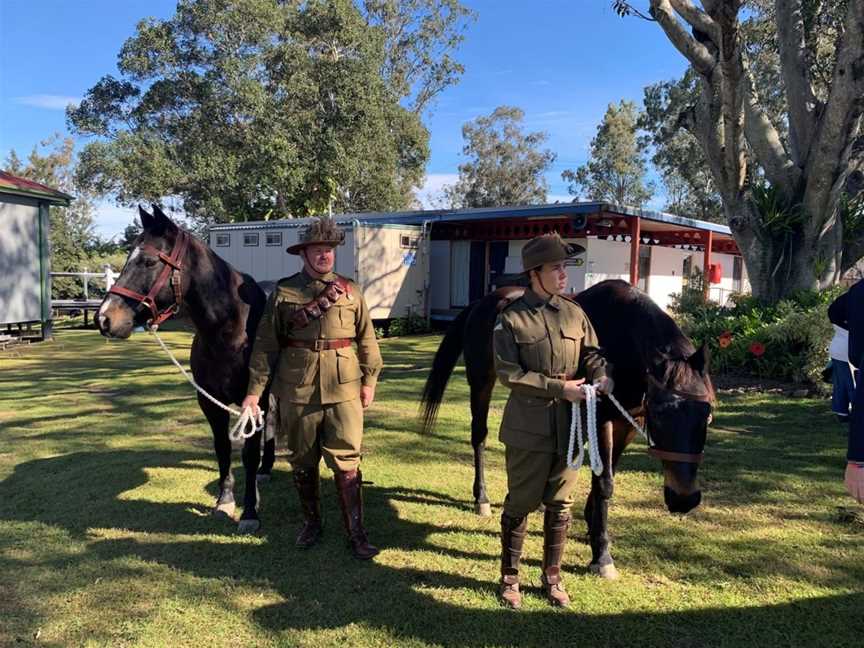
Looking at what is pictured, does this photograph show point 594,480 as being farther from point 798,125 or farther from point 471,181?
point 471,181

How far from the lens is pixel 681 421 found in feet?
8.79

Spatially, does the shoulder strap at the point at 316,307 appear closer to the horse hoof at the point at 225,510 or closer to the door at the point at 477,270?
the horse hoof at the point at 225,510

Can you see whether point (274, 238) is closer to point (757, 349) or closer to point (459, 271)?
point (459, 271)

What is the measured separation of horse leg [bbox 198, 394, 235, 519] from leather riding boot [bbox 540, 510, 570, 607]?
226cm

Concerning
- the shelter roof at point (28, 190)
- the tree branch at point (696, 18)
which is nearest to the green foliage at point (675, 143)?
the tree branch at point (696, 18)

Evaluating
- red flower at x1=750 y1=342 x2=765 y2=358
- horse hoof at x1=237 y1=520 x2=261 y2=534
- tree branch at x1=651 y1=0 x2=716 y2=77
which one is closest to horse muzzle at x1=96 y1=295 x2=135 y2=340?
horse hoof at x1=237 y1=520 x2=261 y2=534

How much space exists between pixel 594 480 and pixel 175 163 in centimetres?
2411

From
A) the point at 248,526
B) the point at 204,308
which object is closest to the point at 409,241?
the point at 204,308

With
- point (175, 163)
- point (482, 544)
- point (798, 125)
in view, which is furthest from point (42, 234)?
point (798, 125)

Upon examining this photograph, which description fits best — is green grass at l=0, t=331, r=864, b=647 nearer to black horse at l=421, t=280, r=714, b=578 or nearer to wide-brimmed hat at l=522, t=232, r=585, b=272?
black horse at l=421, t=280, r=714, b=578

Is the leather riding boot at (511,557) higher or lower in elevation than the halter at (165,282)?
lower

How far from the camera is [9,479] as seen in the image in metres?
4.82

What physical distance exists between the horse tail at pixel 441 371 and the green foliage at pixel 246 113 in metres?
18.8

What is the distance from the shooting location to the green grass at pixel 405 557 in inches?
111
